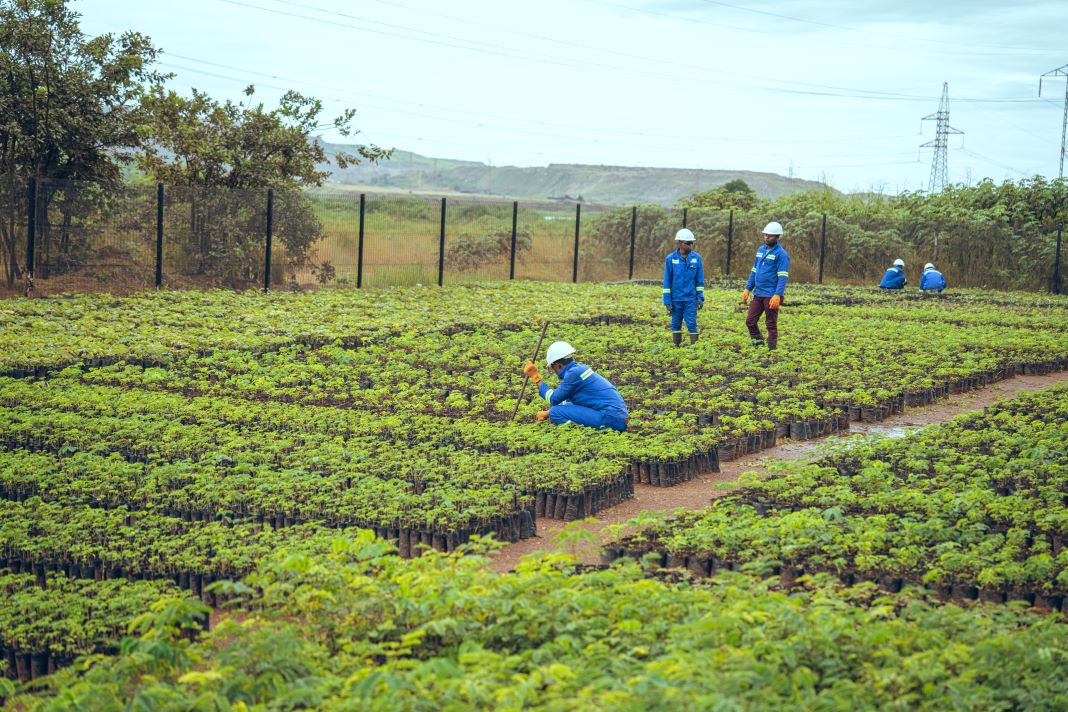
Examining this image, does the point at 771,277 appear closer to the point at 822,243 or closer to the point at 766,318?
the point at 766,318

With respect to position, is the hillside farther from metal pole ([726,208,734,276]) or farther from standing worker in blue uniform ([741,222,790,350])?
standing worker in blue uniform ([741,222,790,350])

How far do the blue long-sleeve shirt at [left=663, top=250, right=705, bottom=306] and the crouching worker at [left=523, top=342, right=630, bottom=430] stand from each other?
6.31 meters

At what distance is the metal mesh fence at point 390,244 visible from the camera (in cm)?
2317

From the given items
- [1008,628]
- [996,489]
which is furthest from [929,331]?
[1008,628]

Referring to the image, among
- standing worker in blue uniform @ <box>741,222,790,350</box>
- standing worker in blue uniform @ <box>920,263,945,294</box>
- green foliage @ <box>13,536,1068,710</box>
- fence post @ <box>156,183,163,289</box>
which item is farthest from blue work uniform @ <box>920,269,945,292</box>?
green foliage @ <box>13,536,1068,710</box>

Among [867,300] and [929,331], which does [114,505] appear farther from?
[867,300]

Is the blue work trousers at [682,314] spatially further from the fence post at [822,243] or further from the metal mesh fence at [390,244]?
the fence post at [822,243]

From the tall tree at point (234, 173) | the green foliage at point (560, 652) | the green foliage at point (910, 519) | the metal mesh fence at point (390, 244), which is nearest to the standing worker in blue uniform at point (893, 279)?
the metal mesh fence at point (390, 244)

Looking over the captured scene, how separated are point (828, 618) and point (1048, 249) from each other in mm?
33431

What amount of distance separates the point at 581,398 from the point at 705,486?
6.06ft

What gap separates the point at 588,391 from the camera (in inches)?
442

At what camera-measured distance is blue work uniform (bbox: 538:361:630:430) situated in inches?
438

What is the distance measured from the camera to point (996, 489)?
9.20m

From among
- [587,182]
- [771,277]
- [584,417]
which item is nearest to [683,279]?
[771,277]
